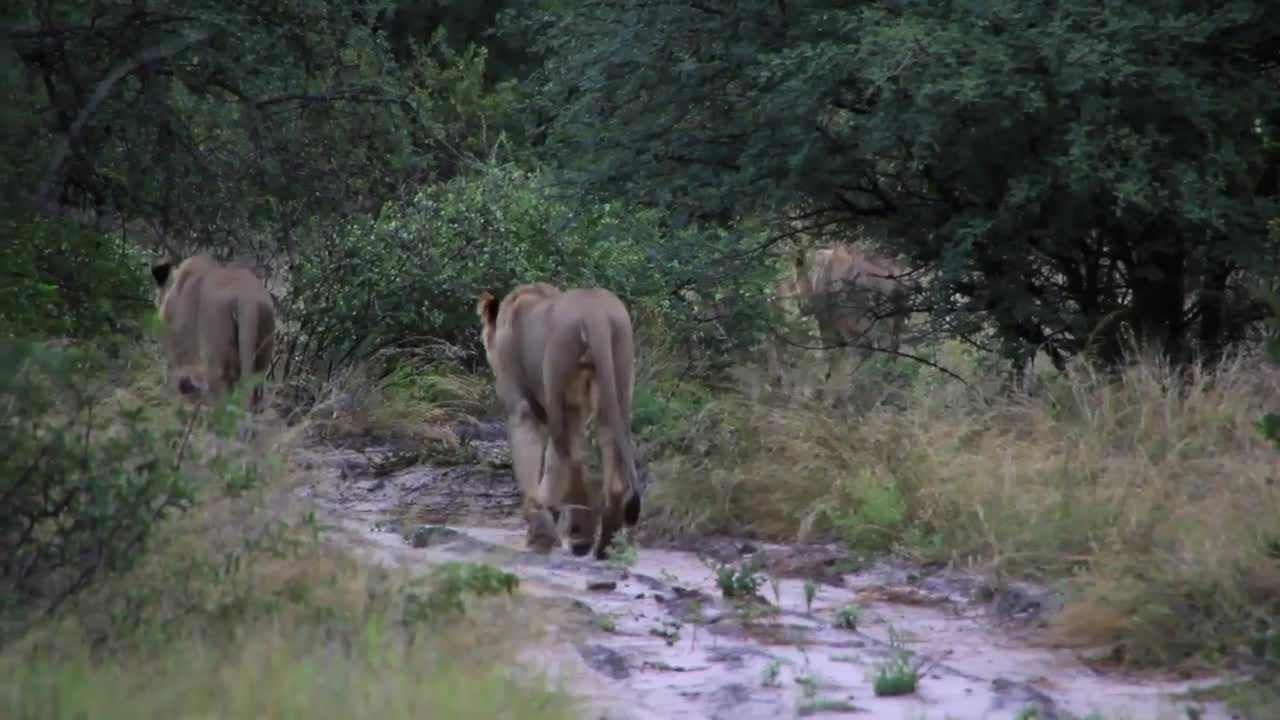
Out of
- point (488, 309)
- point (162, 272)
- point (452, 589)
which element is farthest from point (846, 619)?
point (162, 272)

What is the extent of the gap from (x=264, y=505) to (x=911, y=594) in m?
3.90

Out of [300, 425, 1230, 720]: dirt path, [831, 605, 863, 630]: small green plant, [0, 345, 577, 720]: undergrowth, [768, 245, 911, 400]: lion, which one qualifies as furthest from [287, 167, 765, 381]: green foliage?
[0, 345, 577, 720]: undergrowth

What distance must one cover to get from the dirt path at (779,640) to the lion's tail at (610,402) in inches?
16.8

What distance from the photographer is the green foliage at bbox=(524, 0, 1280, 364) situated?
1315cm

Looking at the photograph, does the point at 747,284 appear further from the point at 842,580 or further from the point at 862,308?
the point at 842,580

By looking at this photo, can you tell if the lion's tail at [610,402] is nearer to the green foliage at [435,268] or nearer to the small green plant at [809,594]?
the small green plant at [809,594]

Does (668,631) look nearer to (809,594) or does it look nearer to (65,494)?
(809,594)

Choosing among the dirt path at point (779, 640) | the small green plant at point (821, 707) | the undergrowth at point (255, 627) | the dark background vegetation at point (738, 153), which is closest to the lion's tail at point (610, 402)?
the dirt path at point (779, 640)

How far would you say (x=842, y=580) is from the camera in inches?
452

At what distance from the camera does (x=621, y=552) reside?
38.7 feet

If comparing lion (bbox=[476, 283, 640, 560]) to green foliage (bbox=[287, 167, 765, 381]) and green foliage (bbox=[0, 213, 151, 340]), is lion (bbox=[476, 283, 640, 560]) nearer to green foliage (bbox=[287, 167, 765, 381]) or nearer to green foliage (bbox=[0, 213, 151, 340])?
green foliage (bbox=[0, 213, 151, 340])

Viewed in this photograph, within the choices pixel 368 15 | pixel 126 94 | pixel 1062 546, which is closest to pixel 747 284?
pixel 368 15

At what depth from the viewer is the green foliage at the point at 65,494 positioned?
7.68 metres

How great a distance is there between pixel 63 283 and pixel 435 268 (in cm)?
608
